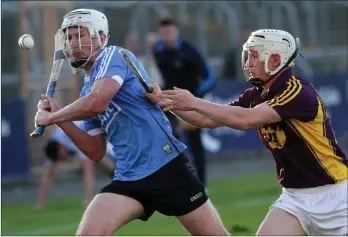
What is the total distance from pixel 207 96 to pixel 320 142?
10.3 m

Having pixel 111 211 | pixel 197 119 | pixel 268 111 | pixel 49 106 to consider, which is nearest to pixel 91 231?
pixel 111 211

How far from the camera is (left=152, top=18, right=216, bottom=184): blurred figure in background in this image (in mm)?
13531

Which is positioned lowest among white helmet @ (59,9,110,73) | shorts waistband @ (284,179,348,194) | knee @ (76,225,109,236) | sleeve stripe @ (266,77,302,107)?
knee @ (76,225,109,236)

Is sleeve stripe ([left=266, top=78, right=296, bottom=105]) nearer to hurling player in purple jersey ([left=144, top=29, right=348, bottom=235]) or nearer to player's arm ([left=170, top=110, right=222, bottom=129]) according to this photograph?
hurling player in purple jersey ([left=144, top=29, right=348, bottom=235])

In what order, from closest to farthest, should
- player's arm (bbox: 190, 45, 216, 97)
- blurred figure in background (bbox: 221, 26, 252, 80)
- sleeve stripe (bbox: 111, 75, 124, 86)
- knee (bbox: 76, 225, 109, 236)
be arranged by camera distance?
knee (bbox: 76, 225, 109, 236)
sleeve stripe (bbox: 111, 75, 124, 86)
player's arm (bbox: 190, 45, 216, 97)
blurred figure in background (bbox: 221, 26, 252, 80)

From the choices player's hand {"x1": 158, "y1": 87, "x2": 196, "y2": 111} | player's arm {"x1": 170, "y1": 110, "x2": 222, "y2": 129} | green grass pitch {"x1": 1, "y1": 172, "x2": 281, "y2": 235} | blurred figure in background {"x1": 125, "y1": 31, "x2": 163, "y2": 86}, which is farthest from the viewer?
blurred figure in background {"x1": 125, "y1": 31, "x2": 163, "y2": 86}

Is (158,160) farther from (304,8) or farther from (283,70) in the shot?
(304,8)

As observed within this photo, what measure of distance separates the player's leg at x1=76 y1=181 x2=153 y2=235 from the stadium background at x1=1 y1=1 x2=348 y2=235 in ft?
13.0

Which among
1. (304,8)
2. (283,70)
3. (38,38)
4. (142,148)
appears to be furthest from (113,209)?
(304,8)

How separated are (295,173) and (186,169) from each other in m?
0.88

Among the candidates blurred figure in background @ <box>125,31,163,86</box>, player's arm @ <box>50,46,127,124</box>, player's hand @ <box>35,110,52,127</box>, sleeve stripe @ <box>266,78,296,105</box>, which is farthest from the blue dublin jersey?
blurred figure in background @ <box>125,31,163,86</box>

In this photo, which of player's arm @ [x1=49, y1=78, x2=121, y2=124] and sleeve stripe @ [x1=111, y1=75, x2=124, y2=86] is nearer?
player's arm @ [x1=49, y1=78, x2=121, y2=124]

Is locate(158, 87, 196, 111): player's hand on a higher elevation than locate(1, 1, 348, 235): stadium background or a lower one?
Answer: higher

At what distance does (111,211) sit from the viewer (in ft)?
23.6
